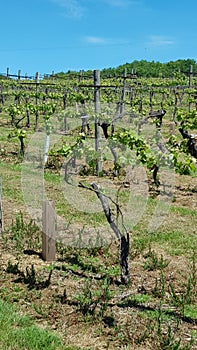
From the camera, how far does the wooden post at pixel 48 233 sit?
555 centimetres

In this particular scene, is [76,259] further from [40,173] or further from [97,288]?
[40,173]

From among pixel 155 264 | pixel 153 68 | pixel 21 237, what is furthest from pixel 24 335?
pixel 153 68

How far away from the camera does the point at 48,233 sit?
220 inches

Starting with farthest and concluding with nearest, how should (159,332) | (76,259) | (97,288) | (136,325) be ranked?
(76,259), (97,288), (136,325), (159,332)

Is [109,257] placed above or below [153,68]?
below

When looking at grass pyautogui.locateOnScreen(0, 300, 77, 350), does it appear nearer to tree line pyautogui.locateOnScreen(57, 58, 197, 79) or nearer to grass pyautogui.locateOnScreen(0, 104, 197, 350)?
grass pyautogui.locateOnScreen(0, 104, 197, 350)

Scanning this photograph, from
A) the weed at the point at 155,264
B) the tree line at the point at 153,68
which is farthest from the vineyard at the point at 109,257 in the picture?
the tree line at the point at 153,68

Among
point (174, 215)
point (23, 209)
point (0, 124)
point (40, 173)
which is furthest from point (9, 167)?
point (0, 124)

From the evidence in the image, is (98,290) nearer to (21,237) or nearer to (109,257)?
(109,257)

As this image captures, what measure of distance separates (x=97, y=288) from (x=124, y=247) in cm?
56

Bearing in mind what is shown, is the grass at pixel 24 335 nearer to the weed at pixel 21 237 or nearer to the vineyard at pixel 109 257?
the vineyard at pixel 109 257

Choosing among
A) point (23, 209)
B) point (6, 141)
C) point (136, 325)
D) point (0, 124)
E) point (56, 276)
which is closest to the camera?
point (136, 325)

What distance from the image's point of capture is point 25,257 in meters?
5.67

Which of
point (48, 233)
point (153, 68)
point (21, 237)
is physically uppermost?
point (153, 68)
